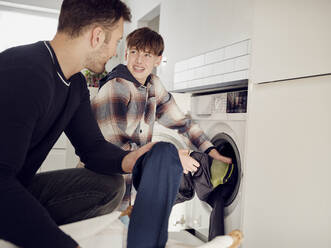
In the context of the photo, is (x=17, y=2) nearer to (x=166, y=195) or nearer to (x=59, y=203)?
(x=59, y=203)

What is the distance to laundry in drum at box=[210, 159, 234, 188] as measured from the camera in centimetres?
160

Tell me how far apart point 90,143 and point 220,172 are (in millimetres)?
737

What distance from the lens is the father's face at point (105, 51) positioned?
3.35 feet

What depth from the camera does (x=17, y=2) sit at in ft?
12.5

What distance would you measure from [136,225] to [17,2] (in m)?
3.88

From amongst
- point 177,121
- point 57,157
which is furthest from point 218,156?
point 57,157

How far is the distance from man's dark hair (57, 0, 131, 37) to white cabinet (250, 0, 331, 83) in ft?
2.12

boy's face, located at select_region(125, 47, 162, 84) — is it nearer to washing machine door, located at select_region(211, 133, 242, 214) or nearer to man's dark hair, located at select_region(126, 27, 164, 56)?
man's dark hair, located at select_region(126, 27, 164, 56)

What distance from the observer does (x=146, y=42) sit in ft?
6.48

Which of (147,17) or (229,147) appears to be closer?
(229,147)

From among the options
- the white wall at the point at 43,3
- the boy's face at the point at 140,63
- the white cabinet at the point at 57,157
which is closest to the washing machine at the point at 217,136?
the boy's face at the point at 140,63

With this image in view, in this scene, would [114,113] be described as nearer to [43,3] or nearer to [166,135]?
[166,135]

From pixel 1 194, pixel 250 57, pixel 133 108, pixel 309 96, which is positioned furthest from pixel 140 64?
pixel 1 194

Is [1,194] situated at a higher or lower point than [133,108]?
lower
